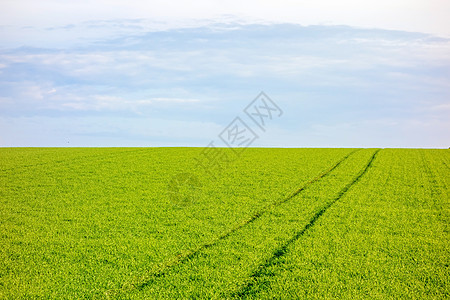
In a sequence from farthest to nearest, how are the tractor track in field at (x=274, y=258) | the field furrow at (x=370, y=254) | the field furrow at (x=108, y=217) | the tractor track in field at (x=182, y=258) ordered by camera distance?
the field furrow at (x=108, y=217)
the tractor track in field at (x=182, y=258)
the field furrow at (x=370, y=254)
the tractor track in field at (x=274, y=258)

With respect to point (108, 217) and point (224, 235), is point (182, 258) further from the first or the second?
point (108, 217)

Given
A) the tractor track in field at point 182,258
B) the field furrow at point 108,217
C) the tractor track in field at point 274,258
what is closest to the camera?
the tractor track in field at point 274,258

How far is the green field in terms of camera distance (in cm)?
901

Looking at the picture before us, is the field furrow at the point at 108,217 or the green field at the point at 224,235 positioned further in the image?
the field furrow at the point at 108,217

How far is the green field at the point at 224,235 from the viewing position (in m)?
9.01

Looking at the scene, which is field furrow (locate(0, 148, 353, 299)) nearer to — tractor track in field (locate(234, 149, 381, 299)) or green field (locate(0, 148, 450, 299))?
green field (locate(0, 148, 450, 299))

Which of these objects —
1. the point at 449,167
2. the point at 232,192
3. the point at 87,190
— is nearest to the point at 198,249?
the point at 232,192

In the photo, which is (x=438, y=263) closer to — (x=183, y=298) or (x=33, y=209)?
(x=183, y=298)

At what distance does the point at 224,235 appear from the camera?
12.2m

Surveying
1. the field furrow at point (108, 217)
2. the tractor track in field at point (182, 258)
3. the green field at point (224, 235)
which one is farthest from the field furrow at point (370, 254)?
the field furrow at point (108, 217)

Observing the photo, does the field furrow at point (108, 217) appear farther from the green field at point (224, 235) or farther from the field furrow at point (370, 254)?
the field furrow at point (370, 254)

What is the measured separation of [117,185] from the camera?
1998 cm

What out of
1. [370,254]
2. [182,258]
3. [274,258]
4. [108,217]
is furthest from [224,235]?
[108,217]

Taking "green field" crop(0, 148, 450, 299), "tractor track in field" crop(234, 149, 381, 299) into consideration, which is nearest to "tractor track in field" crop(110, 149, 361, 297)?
"green field" crop(0, 148, 450, 299)
